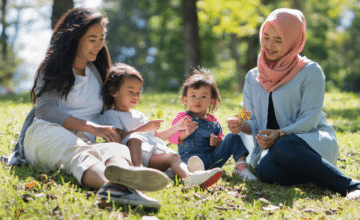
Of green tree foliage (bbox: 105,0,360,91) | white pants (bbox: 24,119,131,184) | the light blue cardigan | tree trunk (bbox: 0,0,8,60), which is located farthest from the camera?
tree trunk (bbox: 0,0,8,60)

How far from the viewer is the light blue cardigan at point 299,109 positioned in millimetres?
3287

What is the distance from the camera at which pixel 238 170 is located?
3.56 metres

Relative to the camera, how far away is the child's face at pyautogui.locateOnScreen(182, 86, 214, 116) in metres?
3.68

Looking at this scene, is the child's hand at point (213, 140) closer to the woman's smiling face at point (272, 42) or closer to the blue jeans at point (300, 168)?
the blue jeans at point (300, 168)

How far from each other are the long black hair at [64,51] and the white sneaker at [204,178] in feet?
4.48

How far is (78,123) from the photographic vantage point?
296 centimetres

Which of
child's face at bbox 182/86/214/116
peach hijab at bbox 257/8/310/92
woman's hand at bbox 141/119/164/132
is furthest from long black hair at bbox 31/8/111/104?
peach hijab at bbox 257/8/310/92

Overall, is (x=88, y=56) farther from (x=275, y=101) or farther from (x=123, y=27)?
(x=123, y=27)

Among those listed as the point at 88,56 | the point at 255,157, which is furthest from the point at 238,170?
the point at 88,56

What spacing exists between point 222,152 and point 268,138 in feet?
1.80

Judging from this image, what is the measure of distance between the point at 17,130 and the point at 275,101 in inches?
127

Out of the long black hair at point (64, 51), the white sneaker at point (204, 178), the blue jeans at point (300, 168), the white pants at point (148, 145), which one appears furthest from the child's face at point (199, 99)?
the long black hair at point (64, 51)

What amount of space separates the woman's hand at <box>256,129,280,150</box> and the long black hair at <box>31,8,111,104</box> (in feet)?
5.98

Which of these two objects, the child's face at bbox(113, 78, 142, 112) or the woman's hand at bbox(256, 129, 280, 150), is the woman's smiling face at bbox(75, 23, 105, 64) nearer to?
the child's face at bbox(113, 78, 142, 112)
